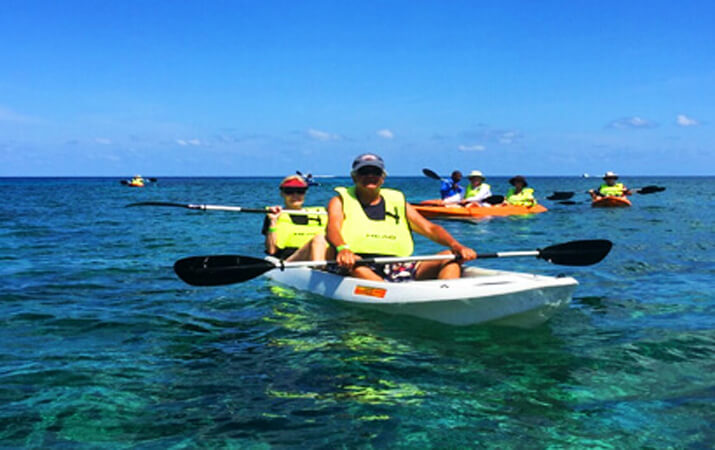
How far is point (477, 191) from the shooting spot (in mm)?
22562

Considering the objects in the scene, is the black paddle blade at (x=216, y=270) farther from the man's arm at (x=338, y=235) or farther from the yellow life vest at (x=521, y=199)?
the yellow life vest at (x=521, y=199)

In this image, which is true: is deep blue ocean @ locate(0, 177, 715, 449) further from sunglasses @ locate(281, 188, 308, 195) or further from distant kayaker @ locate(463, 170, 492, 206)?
distant kayaker @ locate(463, 170, 492, 206)

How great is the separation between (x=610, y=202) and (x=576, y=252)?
21.5 metres

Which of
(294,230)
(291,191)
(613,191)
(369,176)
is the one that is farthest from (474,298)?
(613,191)

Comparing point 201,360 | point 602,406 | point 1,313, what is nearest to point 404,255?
point 201,360

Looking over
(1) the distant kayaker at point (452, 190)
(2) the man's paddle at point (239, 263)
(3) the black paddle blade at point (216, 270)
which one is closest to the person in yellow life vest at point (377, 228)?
(2) the man's paddle at point (239, 263)

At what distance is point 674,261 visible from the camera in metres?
11.8

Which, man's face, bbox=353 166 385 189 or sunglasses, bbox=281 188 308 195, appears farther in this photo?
sunglasses, bbox=281 188 308 195

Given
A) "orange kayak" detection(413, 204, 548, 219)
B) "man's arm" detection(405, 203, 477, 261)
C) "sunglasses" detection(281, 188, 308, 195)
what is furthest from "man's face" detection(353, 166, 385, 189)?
"orange kayak" detection(413, 204, 548, 219)

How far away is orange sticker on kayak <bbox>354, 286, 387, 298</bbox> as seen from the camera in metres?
6.52

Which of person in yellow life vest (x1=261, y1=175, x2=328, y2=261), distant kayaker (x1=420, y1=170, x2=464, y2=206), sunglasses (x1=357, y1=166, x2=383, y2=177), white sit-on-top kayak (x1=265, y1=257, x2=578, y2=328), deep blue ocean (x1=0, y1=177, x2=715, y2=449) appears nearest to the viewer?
deep blue ocean (x1=0, y1=177, x2=715, y2=449)

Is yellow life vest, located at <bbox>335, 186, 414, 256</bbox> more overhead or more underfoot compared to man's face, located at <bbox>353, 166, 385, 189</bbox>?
more underfoot

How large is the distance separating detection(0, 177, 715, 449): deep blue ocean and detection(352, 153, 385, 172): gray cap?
5.14ft

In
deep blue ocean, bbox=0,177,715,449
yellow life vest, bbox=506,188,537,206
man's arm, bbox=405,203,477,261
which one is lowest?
deep blue ocean, bbox=0,177,715,449
